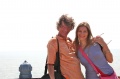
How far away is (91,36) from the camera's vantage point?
18.5ft

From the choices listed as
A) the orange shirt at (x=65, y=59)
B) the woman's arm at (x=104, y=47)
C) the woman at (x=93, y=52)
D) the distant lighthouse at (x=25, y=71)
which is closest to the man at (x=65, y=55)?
the orange shirt at (x=65, y=59)

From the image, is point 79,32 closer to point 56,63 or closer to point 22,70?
point 56,63

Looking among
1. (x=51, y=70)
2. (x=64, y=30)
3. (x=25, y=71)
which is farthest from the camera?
(x=25, y=71)

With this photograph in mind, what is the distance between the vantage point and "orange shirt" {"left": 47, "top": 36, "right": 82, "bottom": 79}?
554 cm

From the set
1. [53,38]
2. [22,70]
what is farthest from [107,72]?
[22,70]

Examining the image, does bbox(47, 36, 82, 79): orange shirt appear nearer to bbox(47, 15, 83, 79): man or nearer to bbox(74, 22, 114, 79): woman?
bbox(47, 15, 83, 79): man

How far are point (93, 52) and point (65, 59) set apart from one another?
421 millimetres

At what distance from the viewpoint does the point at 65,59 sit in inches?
219

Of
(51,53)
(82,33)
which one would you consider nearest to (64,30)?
(82,33)

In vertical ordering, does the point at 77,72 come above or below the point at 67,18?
below

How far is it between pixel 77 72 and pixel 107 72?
0.44 metres

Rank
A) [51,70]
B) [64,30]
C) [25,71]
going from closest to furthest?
[51,70] < [64,30] < [25,71]

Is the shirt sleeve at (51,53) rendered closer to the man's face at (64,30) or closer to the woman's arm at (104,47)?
the man's face at (64,30)

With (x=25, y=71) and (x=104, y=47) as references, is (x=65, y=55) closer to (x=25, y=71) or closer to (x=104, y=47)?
(x=104, y=47)
